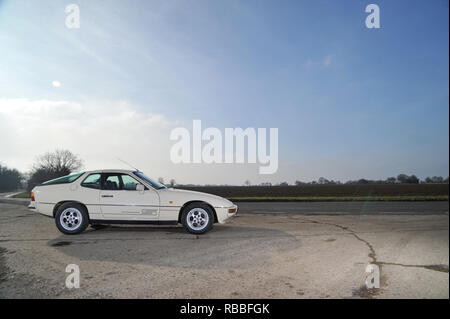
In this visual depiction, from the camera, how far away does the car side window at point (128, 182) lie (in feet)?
17.5

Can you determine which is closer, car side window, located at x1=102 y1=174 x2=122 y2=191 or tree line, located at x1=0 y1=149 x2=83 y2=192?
car side window, located at x1=102 y1=174 x2=122 y2=191

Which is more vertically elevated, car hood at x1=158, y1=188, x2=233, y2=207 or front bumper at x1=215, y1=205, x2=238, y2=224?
car hood at x1=158, y1=188, x2=233, y2=207

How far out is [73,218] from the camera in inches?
204

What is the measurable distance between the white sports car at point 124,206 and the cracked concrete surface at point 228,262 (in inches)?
12.9

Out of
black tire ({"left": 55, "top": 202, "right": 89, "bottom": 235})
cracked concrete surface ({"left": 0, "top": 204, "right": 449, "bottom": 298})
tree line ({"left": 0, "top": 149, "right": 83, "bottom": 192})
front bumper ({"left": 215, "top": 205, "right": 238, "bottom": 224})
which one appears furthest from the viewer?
tree line ({"left": 0, "top": 149, "right": 83, "bottom": 192})

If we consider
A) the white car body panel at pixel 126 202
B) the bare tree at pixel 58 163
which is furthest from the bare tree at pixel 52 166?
the white car body panel at pixel 126 202

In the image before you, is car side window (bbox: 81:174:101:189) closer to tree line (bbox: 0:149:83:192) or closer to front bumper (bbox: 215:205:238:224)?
front bumper (bbox: 215:205:238:224)

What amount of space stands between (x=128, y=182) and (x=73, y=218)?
56.1 inches

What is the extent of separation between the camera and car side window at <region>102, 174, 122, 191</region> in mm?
5359

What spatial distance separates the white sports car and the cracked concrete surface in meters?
0.33

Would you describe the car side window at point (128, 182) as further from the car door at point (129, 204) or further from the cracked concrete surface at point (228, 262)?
the cracked concrete surface at point (228, 262)

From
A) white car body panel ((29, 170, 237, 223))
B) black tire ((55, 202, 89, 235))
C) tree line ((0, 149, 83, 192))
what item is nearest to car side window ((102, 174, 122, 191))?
white car body panel ((29, 170, 237, 223))
